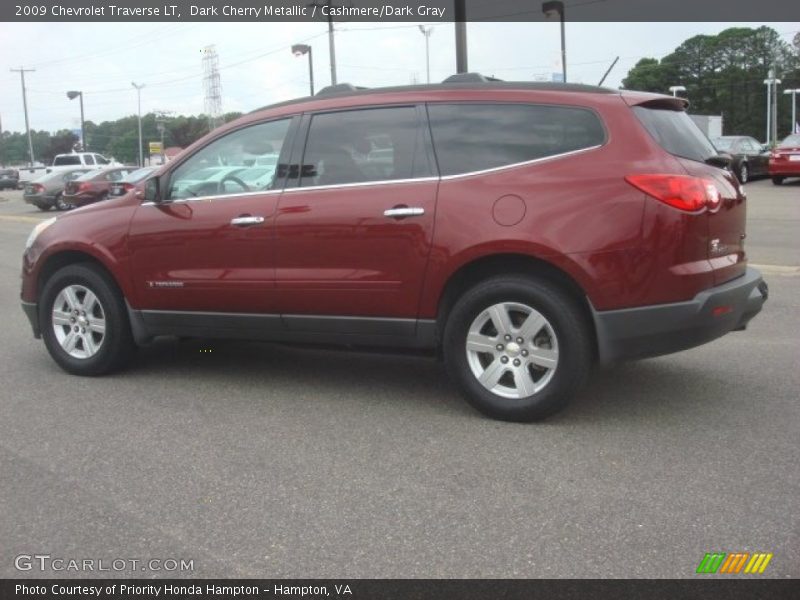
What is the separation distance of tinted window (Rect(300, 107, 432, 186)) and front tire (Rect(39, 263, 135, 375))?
1.71 m

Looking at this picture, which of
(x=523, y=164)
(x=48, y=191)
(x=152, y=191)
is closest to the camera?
(x=523, y=164)

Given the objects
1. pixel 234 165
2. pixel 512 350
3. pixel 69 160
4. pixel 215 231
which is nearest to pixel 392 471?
pixel 512 350

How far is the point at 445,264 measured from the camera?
438cm

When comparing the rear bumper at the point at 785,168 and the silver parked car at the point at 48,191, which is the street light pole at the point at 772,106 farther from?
the silver parked car at the point at 48,191

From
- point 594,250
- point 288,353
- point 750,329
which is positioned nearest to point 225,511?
point 594,250

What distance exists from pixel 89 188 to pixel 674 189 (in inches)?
904

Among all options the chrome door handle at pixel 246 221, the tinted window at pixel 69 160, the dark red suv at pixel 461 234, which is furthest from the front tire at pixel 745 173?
the tinted window at pixel 69 160

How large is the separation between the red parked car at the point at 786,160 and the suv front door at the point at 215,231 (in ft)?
65.8

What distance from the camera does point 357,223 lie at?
15.0 ft

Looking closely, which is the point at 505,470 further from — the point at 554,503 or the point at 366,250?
the point at 366,250

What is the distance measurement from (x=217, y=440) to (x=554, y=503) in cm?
187

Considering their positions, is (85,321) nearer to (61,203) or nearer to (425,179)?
(425,179)

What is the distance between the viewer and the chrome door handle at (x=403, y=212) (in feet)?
14.5

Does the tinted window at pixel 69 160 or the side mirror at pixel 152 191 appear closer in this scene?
the side mirror at pixel 152 191
